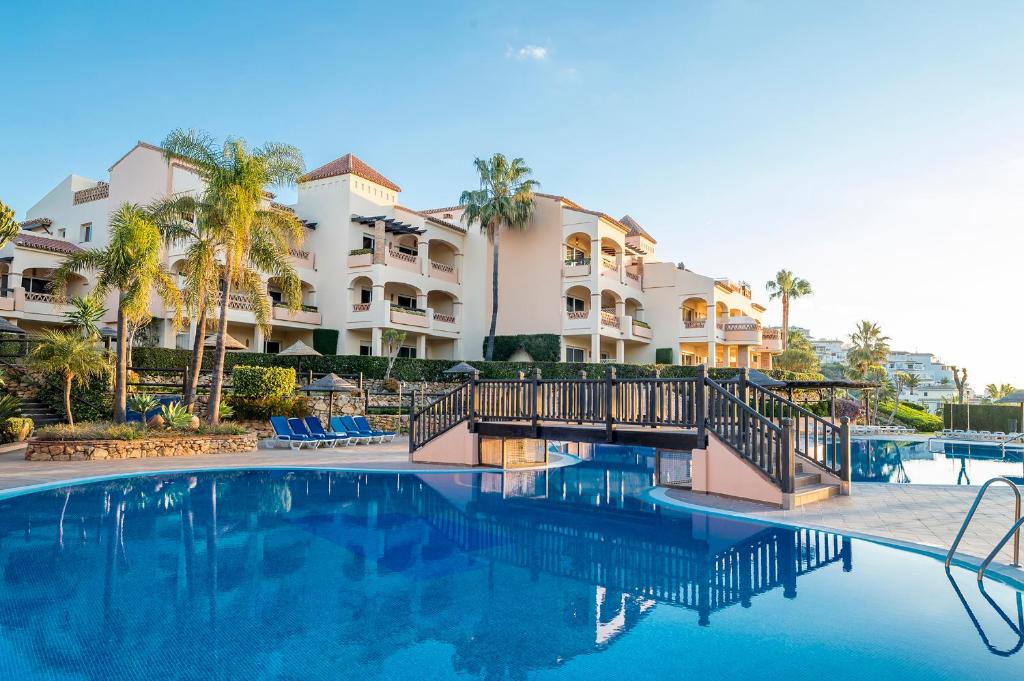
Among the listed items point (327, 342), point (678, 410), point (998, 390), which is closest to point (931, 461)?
point (678, 410)

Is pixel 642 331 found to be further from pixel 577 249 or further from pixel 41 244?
pixel 41 244

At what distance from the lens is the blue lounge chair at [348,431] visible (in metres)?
21.4

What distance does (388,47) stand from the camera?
18.8m

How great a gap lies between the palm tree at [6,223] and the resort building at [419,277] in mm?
17275

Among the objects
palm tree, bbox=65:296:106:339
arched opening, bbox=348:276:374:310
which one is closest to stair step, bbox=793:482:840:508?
palm tree, bbox=65:296:106:339

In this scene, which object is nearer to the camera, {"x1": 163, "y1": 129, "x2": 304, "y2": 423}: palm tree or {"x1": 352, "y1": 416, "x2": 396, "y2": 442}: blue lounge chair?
{"x1": 163, "y1": 129, "x2": 304, "y2": 423}: palm tree

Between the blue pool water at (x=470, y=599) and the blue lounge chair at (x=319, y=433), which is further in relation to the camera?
the blue lounge chair at (x=319, y=433)

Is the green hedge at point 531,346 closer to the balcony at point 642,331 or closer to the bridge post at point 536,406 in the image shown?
the balcony at point 642,331

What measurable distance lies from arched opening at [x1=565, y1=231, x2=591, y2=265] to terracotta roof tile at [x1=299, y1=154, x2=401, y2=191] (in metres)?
10.7

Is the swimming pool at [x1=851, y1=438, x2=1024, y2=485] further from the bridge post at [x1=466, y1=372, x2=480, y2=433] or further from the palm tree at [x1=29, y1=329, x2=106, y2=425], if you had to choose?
the palm tree at [x1=29, y1=329, x2=106, y2=425]

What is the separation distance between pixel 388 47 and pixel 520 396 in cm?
1158

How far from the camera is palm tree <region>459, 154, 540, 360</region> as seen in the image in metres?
35.4

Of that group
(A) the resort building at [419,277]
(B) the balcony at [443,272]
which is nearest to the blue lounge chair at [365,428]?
(A) the resort building at [419,277]

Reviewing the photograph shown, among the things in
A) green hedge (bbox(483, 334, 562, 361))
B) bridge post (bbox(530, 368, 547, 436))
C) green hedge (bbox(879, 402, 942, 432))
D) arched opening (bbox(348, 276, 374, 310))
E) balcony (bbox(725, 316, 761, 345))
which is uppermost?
arched opening (bbox(348, 276, 374, 310))
